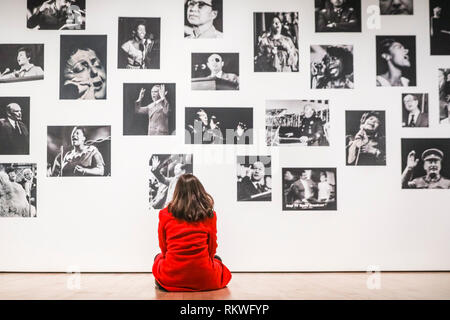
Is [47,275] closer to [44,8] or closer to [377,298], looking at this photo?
[44,8]

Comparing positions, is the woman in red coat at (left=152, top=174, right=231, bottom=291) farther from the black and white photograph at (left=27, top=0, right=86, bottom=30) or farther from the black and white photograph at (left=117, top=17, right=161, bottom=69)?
the black and white photograph at (left=27, top=0, right=86, bottom=30)

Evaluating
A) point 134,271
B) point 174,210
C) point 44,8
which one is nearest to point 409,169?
point 174,210

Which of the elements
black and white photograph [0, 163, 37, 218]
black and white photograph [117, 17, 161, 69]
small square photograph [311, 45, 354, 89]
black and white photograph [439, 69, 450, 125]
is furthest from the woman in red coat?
black and white photograph [439, 69, 450, 125]

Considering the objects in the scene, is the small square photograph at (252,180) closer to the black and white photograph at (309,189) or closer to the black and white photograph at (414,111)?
the black and white photograph at (309,189)

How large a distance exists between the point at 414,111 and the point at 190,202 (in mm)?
2479

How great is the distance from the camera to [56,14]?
13.0ft

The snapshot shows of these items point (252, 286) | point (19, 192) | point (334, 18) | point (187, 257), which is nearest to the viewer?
point (187, 257)

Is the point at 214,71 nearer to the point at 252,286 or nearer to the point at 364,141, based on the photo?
the point at 364,141

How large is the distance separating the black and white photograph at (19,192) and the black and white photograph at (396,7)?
3.77 m

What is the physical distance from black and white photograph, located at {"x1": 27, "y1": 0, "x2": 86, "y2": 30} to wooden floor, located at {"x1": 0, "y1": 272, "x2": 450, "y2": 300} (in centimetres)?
240

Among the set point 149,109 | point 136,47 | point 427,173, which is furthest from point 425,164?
point 136,47

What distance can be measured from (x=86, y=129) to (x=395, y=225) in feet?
10.3

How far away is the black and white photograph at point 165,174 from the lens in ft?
12.8

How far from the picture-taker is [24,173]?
391cm
